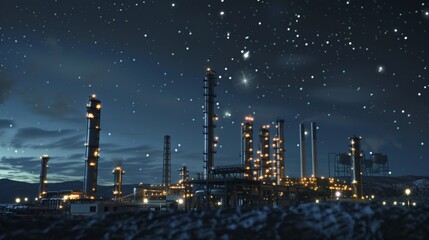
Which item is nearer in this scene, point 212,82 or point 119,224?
point 119,224

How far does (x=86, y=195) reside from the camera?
63.8 metres

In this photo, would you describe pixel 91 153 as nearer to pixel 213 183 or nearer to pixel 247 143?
pixel 213 183

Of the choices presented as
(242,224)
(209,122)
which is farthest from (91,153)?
(242,224)

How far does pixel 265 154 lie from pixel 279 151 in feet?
30.1

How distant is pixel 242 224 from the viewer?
33.2 ft

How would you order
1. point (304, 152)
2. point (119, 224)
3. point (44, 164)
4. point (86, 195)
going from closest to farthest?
point (119, 224) < point (86, 195) < point (44, 164) < point (304, 152)

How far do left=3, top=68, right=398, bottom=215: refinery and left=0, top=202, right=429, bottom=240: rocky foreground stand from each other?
39.9m

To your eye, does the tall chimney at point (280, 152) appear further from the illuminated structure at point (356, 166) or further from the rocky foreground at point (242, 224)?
the rocky foreground at point (242, 224)

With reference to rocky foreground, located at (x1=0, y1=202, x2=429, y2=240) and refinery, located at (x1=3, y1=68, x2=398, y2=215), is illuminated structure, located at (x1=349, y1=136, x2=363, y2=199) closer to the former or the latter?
refinery, located at (x1=3, y1=68, x2=398, y2=215)

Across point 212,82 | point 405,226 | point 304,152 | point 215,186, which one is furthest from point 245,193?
point 304,152

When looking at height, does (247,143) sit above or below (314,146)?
below

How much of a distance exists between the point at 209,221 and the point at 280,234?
1.73 meters

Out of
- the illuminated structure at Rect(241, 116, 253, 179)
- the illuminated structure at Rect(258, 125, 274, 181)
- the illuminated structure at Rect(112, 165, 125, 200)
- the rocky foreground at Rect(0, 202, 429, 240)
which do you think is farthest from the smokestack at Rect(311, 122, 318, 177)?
the rocky foreground at Rect(0, 202, 429, 240)

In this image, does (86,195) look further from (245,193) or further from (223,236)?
(223,236)
